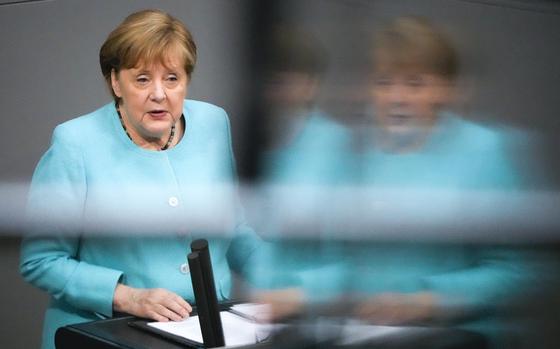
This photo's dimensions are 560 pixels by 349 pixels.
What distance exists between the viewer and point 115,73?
140 centimetres

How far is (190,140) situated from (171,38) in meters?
0.17

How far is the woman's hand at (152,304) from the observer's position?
47.4 inches

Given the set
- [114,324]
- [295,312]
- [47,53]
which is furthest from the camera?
[47,53]

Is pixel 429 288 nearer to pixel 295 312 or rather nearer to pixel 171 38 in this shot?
pixel 295 312

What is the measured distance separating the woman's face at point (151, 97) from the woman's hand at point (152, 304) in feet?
0.65

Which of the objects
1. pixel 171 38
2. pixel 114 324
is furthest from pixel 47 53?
pixel 114 324

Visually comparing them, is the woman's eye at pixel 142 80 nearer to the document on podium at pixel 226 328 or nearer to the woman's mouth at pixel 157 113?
the woman's mouth at pixel 157 113

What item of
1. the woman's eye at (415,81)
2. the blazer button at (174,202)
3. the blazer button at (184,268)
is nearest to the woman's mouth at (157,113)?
the blazer button at (184,268)

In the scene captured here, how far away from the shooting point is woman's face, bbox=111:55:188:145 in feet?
4.36

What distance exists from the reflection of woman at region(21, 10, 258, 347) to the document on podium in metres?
0.03

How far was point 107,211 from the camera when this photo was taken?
114 centimetres

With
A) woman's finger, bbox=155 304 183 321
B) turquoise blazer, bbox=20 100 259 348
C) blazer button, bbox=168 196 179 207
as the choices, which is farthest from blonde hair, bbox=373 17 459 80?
woman's finger, bbox=155 304 183 321

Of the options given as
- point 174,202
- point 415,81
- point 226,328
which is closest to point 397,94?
point 415,81

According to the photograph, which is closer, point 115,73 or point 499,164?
point 499,164
